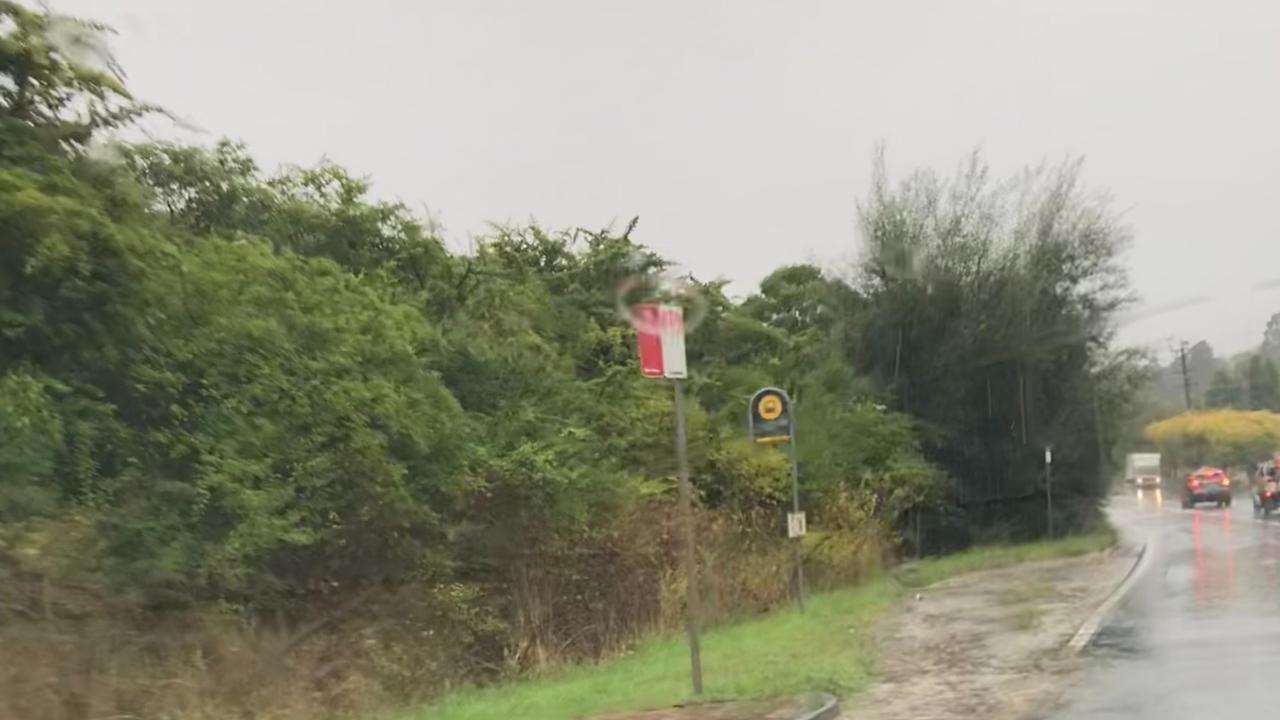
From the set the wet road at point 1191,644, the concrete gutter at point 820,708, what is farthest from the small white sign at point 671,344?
the wet road at point 1191,644

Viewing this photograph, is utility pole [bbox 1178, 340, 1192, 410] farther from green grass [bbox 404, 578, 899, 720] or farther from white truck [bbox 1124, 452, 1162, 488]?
green grass [bbox 404, 578, 899, 720]

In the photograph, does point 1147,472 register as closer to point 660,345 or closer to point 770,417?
point 770,417

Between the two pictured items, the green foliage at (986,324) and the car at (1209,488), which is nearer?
the green foliage at (986,324)

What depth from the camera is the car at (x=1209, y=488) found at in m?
57.9

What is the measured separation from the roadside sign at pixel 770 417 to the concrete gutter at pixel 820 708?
831 cm

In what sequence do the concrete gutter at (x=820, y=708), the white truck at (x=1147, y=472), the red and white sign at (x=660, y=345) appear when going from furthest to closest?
the white truck at (x=1147, y=472) < the red and white sign at (x=660, y=345) < the concrete gutter at (x=820, y=708)

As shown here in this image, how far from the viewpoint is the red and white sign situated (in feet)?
35.6

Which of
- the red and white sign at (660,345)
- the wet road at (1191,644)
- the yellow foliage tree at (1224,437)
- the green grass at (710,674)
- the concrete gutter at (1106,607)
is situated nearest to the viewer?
the wet road at (1191,644)

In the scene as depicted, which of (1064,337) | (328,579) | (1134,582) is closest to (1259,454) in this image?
(1064,337)

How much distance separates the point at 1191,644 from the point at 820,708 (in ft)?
18.1

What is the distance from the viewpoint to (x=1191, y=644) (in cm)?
1359

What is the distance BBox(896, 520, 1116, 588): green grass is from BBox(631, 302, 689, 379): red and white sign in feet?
45.3

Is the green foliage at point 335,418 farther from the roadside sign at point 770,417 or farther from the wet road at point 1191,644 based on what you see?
the wet road at point 1191,644

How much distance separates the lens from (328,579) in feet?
43.9
